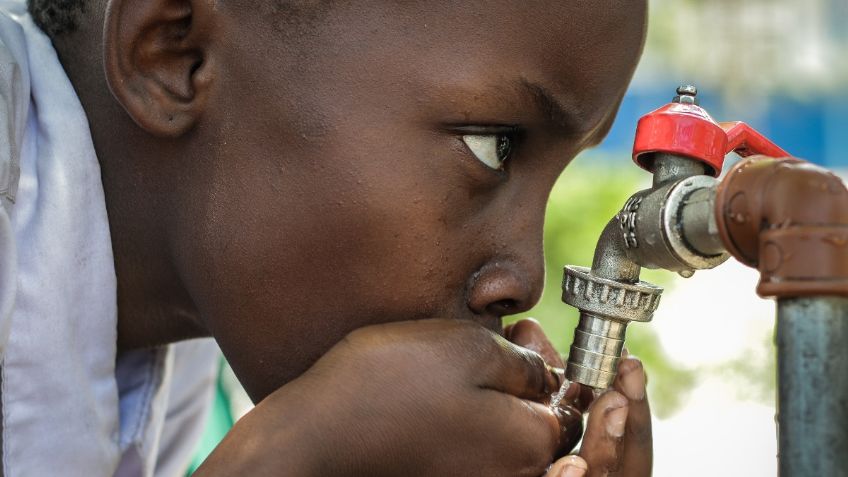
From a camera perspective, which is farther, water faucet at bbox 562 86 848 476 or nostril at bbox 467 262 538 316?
nostril at bbox 467 262 538 316

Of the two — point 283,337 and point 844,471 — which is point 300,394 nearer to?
point 283,337

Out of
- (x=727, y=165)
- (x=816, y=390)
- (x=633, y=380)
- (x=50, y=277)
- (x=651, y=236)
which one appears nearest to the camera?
(x=816, y=390)

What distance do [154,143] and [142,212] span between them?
0.08 meters

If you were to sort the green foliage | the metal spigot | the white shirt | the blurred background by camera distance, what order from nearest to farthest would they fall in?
the metal spigot, the white shirt, the blurred background, the green foliage

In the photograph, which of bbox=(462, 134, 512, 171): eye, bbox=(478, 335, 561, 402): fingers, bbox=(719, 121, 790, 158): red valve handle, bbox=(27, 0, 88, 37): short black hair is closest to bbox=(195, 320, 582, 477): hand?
bbox=(478, 335, 561, 402): fingers

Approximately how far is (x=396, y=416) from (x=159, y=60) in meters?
0.39

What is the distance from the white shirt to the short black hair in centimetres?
1

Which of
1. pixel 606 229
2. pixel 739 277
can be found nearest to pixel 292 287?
pixel 606 229

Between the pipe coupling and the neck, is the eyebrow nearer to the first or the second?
the pipe coupling

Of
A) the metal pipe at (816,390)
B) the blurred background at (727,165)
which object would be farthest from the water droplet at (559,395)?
the blurred background at (727,165)

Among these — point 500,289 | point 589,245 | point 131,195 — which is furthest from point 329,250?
point 589,245

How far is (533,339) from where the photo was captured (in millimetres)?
1105

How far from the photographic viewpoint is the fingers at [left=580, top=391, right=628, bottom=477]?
0.87m

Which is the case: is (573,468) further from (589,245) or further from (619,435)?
(589,245)
